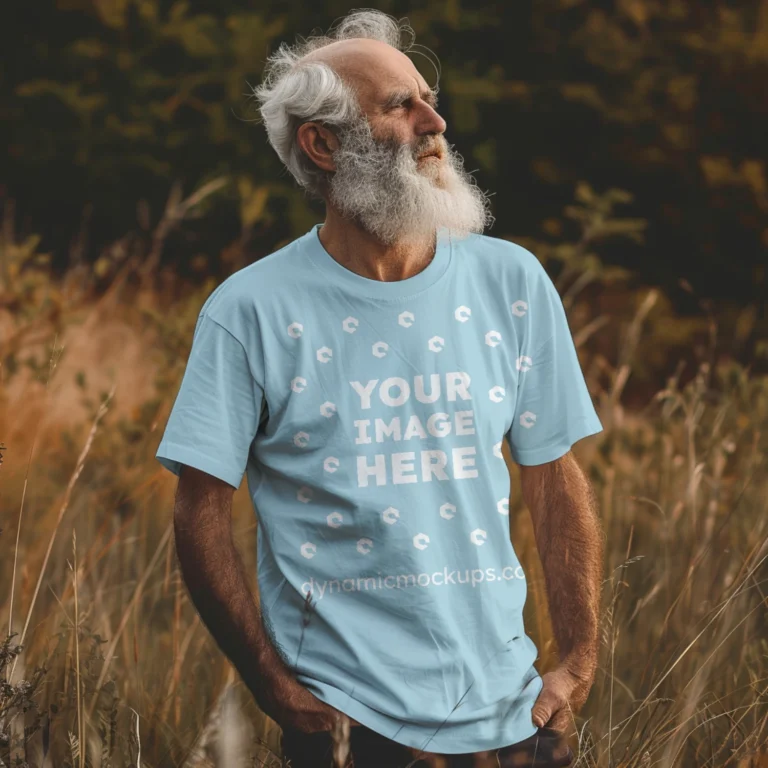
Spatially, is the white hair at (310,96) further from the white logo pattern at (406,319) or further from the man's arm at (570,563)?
the man's arm at (570,563)

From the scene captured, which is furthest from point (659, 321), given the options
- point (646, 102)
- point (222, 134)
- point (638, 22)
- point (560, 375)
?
point (560, 375)

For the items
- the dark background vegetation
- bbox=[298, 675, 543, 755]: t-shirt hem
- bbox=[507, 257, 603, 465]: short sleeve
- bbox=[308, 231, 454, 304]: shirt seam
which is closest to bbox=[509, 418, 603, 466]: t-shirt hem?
bbox=[507, 257, 603, 465]: short sleeve

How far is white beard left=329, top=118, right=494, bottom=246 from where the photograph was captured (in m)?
2.01

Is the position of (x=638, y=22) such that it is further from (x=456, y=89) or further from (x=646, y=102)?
(x=456, y=89)

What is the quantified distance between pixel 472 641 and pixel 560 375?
50cm

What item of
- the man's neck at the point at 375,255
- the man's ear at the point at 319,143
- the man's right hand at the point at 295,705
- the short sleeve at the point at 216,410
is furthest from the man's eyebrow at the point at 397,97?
the man's right hand at the point at 295,705

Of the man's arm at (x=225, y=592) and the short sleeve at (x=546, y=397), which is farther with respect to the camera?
the short sleeve at (x=546, y=397)

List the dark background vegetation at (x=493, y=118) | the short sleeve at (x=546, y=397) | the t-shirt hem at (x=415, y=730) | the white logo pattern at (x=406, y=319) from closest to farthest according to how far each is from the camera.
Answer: the t-shirt hem at (x=415, y=730) → the white logo pattern at (x=406, y=319) → the short sleeve at (x=546, y=397) → the dark background vegetation at (x=493, y=118)

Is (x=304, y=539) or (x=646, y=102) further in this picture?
(x=646, y=102)

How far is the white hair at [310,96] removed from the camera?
206 centimetres

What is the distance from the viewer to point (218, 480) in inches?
75.5

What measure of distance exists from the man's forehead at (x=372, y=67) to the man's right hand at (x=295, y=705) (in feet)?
3.41

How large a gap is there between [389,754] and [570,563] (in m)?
0.51

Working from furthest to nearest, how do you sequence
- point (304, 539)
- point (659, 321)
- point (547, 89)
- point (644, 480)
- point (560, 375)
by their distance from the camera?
1. point (547, 89)
2. point (659, 321)
3. point (644, 480)
4. point (560, 375)
5. point (304, 539)
